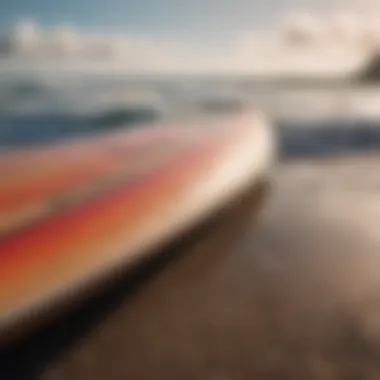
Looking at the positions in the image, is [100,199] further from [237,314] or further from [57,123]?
[57,123]

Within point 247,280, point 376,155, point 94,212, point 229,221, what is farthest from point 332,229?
point 376,155

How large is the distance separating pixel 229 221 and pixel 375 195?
1.23 meters

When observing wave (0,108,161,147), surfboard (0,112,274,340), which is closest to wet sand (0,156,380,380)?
surfboard (0,112,274,340)

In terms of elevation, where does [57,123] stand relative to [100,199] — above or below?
below

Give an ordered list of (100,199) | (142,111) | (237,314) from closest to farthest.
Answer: (237,314), (100,199), (142,111)

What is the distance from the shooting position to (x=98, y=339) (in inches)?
85.8

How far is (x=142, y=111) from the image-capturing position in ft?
28.5

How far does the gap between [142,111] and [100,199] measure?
19.7 ft

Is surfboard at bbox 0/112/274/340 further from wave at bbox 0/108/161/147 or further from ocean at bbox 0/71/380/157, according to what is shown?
wave at bbox 0/108/161/147

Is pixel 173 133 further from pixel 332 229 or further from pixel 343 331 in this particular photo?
pixel 343 331

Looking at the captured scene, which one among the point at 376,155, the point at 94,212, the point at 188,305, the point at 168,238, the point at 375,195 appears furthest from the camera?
the point at 376,155

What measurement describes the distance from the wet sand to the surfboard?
0.13 meters

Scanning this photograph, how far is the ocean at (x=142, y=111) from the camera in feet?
21.7

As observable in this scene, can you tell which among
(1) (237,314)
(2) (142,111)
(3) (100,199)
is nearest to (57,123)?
(2) (142,111)
